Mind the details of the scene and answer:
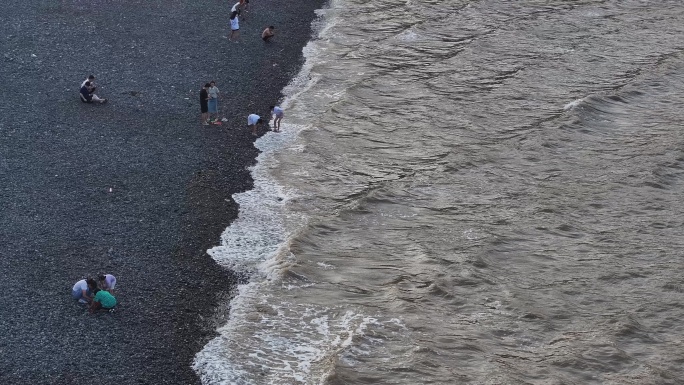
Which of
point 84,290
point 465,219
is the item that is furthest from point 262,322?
point 465,219

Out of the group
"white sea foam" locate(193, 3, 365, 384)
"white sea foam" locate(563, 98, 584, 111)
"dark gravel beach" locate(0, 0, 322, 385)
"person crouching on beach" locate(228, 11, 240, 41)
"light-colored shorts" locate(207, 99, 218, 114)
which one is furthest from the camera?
"person crouching on beach" locate(228, 11, 240, 41)

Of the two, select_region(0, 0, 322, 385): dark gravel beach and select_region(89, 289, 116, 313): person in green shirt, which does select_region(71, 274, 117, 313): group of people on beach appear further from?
select_region(0, 0, 322, 385): dark gravel beach

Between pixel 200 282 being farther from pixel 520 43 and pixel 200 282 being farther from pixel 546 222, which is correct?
pixel 520 43

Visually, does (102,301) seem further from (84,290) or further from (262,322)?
(262,322)

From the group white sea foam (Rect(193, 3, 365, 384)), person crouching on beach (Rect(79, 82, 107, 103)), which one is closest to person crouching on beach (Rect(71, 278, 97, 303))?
white sea foam (Rect(193, 3, 365, 384))

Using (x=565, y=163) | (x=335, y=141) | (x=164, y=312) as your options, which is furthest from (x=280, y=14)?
(x=164, y=312)

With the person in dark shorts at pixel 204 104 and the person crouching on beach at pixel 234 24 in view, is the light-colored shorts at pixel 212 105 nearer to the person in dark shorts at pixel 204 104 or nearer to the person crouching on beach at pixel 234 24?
the person in dark shorts at pixel 204 104
